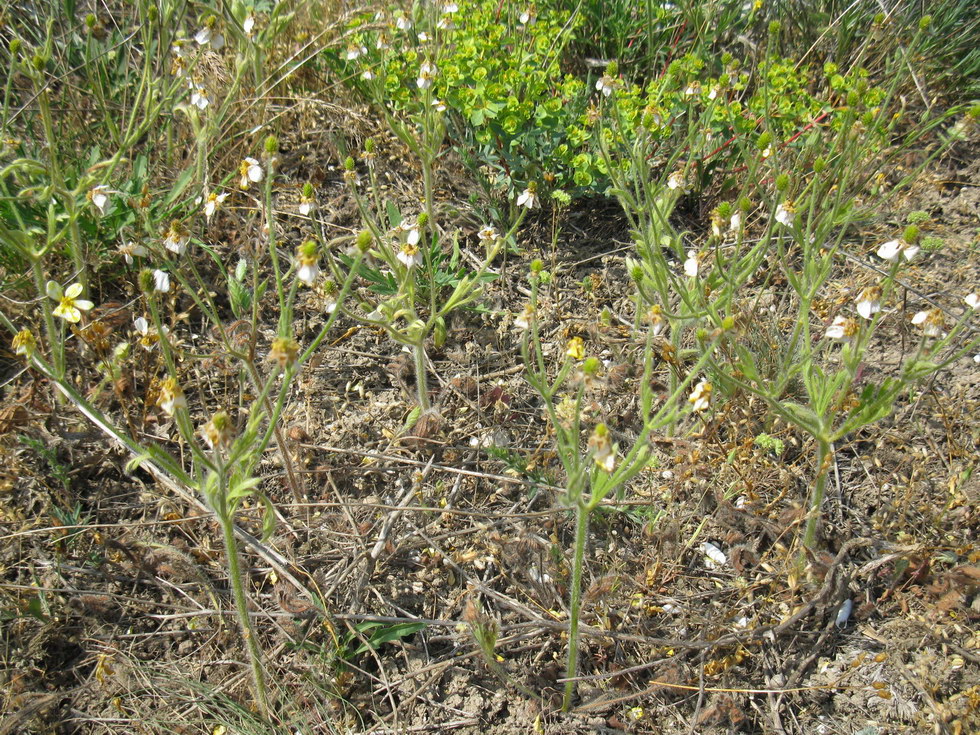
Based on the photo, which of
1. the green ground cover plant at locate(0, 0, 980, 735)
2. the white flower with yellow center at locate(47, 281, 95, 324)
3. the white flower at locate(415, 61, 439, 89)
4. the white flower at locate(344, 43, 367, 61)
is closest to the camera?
the green ground cover plant at locate(0, 0, 980, 735)

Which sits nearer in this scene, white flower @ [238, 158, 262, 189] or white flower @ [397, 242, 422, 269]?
white flower @ [238, 158, 262, 189]

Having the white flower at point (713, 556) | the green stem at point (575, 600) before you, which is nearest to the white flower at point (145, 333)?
the green stem at point (575, 600)

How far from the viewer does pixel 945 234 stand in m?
3.18

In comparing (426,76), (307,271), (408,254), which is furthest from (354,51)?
(307,271)

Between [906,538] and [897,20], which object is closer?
[906,538]

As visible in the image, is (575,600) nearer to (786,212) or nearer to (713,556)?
(713,556)

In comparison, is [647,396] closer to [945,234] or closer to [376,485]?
[376,485]

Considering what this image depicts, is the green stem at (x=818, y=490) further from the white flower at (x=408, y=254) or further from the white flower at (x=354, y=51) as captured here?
the white flower at (x=354, y=51)

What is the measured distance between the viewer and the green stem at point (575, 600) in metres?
1.71

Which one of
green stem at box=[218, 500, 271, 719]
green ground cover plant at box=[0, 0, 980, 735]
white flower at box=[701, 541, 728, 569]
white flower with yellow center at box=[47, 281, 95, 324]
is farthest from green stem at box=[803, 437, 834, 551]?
white flower with yellow center at box=[47, 281, 95, 324]

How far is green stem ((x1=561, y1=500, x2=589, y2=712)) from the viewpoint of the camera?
171cm

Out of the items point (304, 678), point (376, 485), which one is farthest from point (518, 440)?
point (304, 678)

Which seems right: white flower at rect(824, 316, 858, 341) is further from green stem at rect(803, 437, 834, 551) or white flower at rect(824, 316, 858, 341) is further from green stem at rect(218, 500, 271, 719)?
green stem at rect(218, 500, 271, 719)

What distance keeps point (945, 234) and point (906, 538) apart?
158 cm
